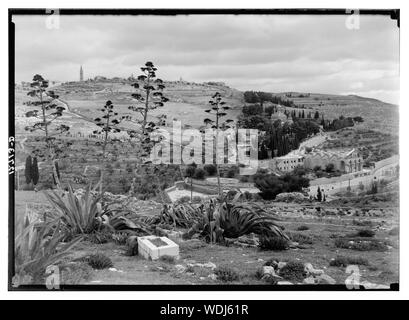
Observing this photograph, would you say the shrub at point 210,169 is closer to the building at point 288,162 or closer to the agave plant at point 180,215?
the agave plant at point 180,215

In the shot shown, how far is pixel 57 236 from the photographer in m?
5.43

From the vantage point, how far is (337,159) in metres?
5.56

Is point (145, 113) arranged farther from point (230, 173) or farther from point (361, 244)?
point (361, 244)

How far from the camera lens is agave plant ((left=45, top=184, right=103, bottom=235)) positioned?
5492 mm

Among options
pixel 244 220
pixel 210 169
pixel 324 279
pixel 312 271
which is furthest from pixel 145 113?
pixel 324 279

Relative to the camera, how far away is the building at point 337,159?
5.53 metres

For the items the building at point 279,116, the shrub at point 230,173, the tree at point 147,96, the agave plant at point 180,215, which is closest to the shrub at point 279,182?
the shrub at point 230,173

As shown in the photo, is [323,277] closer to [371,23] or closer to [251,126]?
[251,126]

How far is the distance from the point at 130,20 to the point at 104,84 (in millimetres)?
722

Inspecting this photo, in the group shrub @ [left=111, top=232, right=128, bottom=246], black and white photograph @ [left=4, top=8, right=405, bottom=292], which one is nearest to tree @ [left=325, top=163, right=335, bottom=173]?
black and white photograph @ [left=4, top=8, right=405, bottom=292]

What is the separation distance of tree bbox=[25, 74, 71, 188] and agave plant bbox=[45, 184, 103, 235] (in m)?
0.15

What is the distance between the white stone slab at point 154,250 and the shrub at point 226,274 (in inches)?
18.0

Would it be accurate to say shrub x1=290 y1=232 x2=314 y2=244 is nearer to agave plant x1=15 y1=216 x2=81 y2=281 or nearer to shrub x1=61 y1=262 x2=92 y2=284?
shrub x1=61 y1=262 x2=92 y2=284
